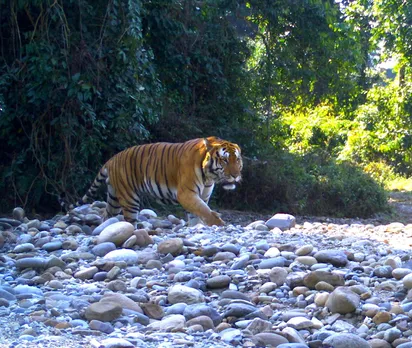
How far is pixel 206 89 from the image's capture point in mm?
15266

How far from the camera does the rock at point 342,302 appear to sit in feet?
16.1

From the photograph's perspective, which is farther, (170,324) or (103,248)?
(103,248)

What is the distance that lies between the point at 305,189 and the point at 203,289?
10.8 m

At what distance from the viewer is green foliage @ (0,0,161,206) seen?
10.7 metres

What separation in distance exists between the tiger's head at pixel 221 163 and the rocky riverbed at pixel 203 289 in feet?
4.66

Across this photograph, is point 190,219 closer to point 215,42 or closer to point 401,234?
point 401,234

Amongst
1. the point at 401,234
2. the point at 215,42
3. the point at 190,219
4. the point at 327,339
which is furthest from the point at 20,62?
the point at 327,339

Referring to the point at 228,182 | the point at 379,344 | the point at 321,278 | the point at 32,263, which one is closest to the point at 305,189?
the point at 228,182

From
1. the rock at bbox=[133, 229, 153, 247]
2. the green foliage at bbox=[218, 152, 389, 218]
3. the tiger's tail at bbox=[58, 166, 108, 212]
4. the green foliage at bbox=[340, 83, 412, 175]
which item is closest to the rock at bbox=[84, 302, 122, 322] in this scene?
the rock at bbox=[133, 229, 153, 247]

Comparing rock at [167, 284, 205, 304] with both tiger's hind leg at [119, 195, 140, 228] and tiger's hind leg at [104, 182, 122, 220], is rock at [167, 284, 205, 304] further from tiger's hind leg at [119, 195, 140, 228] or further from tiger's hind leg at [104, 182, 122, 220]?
tiger's hind leg at [104, 182, 122, 220]

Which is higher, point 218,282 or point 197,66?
point 197,66

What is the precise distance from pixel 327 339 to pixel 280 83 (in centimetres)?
1236

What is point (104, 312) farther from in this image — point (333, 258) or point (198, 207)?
point (198, 207)

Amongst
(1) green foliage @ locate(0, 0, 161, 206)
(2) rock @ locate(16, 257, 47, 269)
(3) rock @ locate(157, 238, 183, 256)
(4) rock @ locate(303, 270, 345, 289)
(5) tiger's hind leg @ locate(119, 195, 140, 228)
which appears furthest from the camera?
(1) green foliage @ locate(0, 0, 161, 206)
